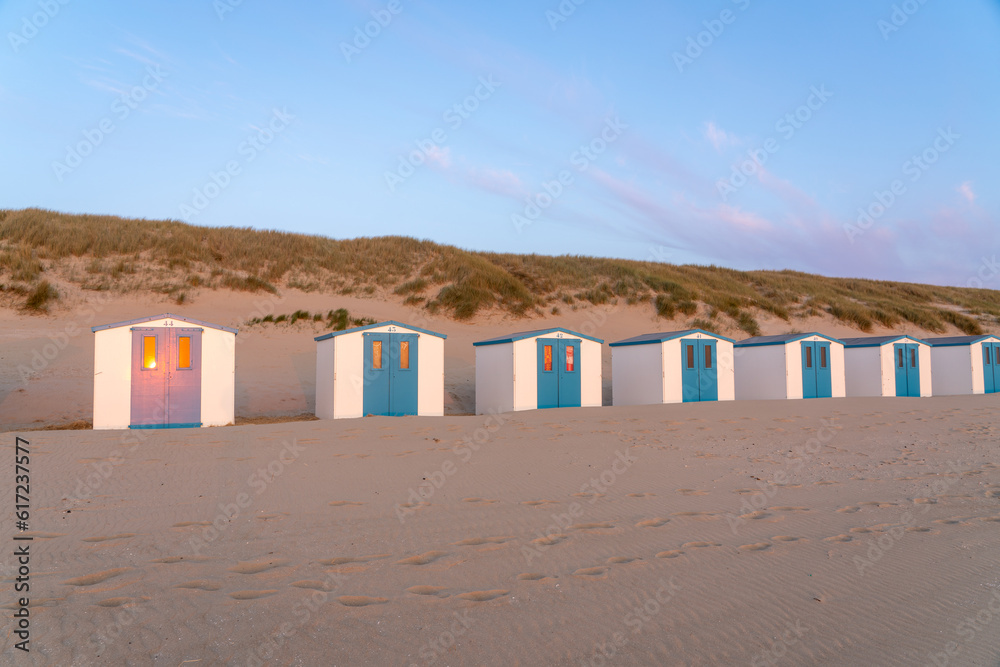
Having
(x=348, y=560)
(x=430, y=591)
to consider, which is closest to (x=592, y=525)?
(x=430, y=591)

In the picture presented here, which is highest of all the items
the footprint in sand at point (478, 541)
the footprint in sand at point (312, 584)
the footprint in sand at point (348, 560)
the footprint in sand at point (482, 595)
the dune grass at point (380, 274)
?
the dune grass at point (380, 274)

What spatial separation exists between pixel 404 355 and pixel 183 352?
178 inches

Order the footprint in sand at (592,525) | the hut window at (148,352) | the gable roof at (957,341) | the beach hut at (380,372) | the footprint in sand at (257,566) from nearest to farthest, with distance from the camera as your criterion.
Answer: the footprint in sand at (257,566) < the footprint in sand at (592,525) < the hut window at (148,352) < the beach hut at (380,372) < the gable roof at (957,341)

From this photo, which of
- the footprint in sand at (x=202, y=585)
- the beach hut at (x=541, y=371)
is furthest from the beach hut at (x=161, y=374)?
the footprint in sand at (x=202, y=585)

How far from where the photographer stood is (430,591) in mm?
4418

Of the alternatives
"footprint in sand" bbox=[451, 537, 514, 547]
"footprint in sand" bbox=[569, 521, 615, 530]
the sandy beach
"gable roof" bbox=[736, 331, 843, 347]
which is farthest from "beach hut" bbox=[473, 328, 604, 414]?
"footprint in sand" bbox=[451, 537, 514, 547]

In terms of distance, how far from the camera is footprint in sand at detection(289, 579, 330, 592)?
444 centimetres

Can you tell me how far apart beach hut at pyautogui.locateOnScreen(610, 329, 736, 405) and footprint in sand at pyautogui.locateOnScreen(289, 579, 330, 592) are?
530 inches

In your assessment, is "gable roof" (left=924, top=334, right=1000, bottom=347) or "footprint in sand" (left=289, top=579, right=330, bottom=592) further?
"gable roof" (left=924, top=334, right=1000, bottom=347)

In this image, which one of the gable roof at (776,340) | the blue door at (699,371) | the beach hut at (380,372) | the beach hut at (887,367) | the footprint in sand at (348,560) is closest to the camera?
the footprint in sand at (348,560)

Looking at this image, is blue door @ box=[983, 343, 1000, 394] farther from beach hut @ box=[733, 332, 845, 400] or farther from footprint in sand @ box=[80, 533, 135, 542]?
footprint in sand @ box=[80, 533, 135, 542]

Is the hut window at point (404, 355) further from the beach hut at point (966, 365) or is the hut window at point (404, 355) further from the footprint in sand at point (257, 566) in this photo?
the beach hut at point (966, 365)

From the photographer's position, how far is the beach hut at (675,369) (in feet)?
56.3

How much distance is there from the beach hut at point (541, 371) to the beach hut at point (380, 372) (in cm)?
168
